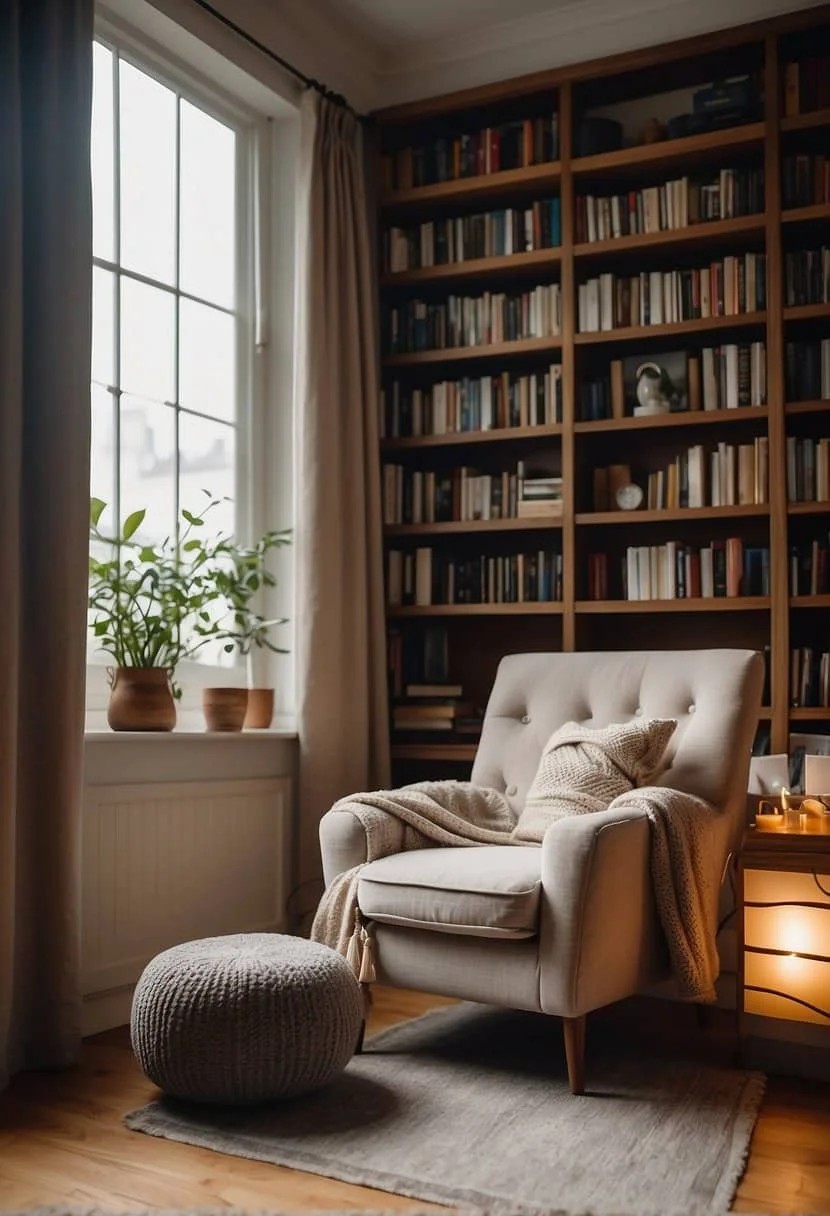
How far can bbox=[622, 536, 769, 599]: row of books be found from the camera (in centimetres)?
366

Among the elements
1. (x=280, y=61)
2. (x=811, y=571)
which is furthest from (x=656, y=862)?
(x=280, y=61)

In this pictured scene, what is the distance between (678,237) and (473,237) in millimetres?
720

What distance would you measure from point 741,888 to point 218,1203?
1339mm

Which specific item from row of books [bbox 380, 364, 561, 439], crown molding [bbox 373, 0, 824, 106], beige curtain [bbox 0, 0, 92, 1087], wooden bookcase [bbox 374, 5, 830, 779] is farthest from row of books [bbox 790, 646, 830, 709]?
beige curtain [bbox 0, 0, 92, 1087]

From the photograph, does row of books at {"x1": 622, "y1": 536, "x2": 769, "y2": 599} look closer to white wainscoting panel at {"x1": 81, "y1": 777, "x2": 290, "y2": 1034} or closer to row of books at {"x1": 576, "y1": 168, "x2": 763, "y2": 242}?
row of books at {"x1": 576, "y1": 168, "x2": 763, "y2": 242}

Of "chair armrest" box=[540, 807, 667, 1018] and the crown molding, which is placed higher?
the crown molding

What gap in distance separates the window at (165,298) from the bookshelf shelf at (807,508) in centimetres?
166

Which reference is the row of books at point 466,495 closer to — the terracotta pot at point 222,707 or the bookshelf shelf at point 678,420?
the bookshelf shelf at point 678,420

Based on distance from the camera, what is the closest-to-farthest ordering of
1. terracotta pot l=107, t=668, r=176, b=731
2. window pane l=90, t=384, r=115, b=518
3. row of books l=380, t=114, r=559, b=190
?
terracotta pot l=107, t=668, r=176, b=731, window pane l=90, t=384, r=115, b=518, row of books l=380, t=114, r=559, b=190

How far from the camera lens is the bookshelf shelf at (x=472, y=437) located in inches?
155

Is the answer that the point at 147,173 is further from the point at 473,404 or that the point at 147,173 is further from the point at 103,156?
the point at 473,404

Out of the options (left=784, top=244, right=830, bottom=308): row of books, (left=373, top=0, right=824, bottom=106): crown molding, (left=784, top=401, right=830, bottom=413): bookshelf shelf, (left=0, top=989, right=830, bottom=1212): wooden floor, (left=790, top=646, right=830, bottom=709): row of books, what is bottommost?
(left=0, top=989, right=830, bottom=1212): wooden floor

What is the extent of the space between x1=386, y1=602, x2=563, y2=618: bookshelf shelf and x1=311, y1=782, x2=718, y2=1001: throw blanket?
107 cm

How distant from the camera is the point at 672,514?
12.2 feet
